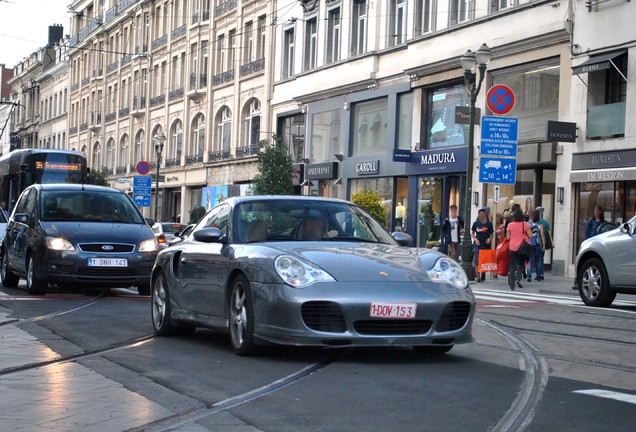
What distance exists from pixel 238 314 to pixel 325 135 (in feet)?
116

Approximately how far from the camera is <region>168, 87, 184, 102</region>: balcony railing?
61388 millimetres

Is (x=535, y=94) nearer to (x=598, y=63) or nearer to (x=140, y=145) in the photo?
(x=598, y=63)

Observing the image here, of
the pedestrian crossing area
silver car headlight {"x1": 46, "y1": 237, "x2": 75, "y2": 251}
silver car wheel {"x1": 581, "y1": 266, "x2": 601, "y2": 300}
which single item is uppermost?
silver car headlight {"x1": 46, "y1": 237, "x2": 75, "y2": 251}

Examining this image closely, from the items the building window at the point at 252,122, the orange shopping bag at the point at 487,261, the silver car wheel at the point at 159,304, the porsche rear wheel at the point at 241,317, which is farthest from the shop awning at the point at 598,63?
the building window at the point at 252,122

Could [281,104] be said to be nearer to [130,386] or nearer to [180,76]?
[180,76]

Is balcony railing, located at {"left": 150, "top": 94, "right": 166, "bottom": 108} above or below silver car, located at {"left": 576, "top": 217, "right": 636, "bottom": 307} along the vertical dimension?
above

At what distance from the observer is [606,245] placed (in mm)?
17031

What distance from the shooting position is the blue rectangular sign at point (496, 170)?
24.5 metres

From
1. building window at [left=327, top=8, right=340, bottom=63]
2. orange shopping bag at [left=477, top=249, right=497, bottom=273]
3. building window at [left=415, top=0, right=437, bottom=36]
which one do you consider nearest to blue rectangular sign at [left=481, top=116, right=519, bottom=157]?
orange shopping bag at [left=477, top=249, right=497, bottom=273]

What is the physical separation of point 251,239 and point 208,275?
0.57 metres

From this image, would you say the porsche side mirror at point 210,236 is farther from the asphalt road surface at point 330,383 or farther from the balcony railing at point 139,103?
the balcony railing at point 139,103

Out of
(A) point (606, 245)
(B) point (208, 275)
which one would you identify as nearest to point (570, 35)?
(A) point (606, 245)

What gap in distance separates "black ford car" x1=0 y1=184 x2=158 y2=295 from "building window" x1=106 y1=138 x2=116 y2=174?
58.8 meters

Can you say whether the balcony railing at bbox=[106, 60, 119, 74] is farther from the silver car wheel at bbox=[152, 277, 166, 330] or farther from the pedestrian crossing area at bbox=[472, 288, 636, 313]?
the silver car wheel at bbox=[152, 277, 166, 330]
